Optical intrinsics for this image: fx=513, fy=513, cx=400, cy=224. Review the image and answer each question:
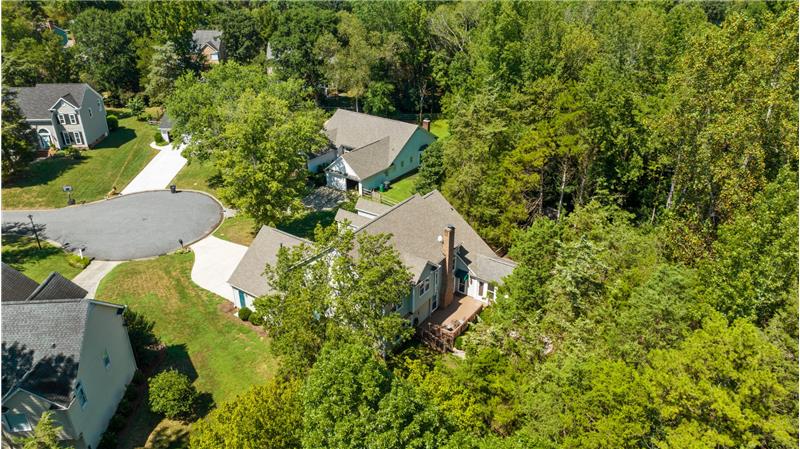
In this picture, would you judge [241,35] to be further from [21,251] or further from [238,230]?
[21,251]

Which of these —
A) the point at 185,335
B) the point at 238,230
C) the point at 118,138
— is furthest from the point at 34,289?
the point at 118,138

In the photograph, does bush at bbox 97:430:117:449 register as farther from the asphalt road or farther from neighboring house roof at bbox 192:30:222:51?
neighboring house roof at bbox 192:30:222:51

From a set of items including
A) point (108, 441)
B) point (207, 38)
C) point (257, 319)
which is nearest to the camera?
point (108, 441)

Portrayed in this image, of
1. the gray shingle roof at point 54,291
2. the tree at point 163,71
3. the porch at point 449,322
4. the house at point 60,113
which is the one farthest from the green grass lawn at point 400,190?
the house at point 60,113

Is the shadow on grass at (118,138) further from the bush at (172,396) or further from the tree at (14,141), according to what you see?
the bush at (172,396)

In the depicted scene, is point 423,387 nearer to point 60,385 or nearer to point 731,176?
point 60,385

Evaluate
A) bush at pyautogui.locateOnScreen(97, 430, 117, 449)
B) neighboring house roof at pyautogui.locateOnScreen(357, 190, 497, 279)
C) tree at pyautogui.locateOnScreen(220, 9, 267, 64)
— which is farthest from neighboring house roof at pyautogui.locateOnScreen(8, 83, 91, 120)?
bush at pyautogui.locateOnScreen(97, 430, 117, 449)

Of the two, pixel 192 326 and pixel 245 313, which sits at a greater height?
pixel 245 313
